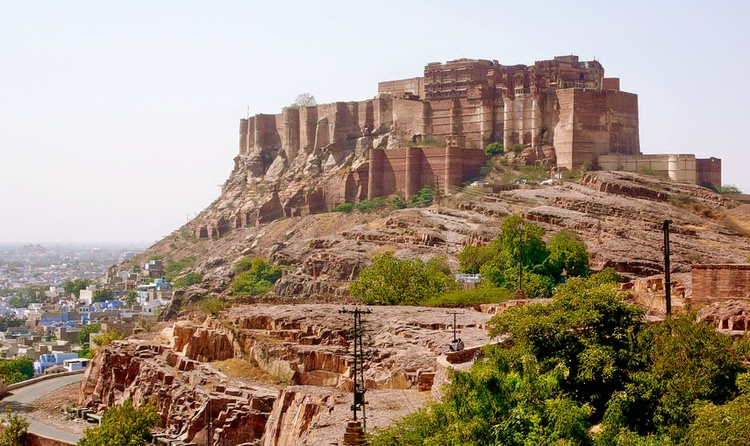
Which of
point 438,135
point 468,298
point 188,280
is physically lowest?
point 188,280

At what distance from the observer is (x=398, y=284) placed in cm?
4588

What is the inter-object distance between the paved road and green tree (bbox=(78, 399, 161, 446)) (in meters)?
2.93

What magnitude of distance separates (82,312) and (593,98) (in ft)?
151

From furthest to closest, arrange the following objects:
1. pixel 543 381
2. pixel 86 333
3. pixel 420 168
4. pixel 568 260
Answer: pixel 86 333 < pixel 420 168 < pixel 568 260 < pixel 543 381

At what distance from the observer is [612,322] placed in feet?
69.4

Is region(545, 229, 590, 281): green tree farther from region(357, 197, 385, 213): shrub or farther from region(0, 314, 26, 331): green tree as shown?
region(0, 314, 26, 331): green tree

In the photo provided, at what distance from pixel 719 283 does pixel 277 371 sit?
14.0 meters

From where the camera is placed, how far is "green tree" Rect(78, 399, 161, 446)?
31.5 m

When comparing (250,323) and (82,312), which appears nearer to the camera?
(250,323)

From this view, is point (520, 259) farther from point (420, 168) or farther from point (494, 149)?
point (420, 168)

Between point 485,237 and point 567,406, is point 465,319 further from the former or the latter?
point 485,237

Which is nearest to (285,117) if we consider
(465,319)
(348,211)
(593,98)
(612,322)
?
(348,211)

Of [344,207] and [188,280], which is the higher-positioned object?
[344,207]

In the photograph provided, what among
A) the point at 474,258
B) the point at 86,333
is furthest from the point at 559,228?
the point at 86,333
